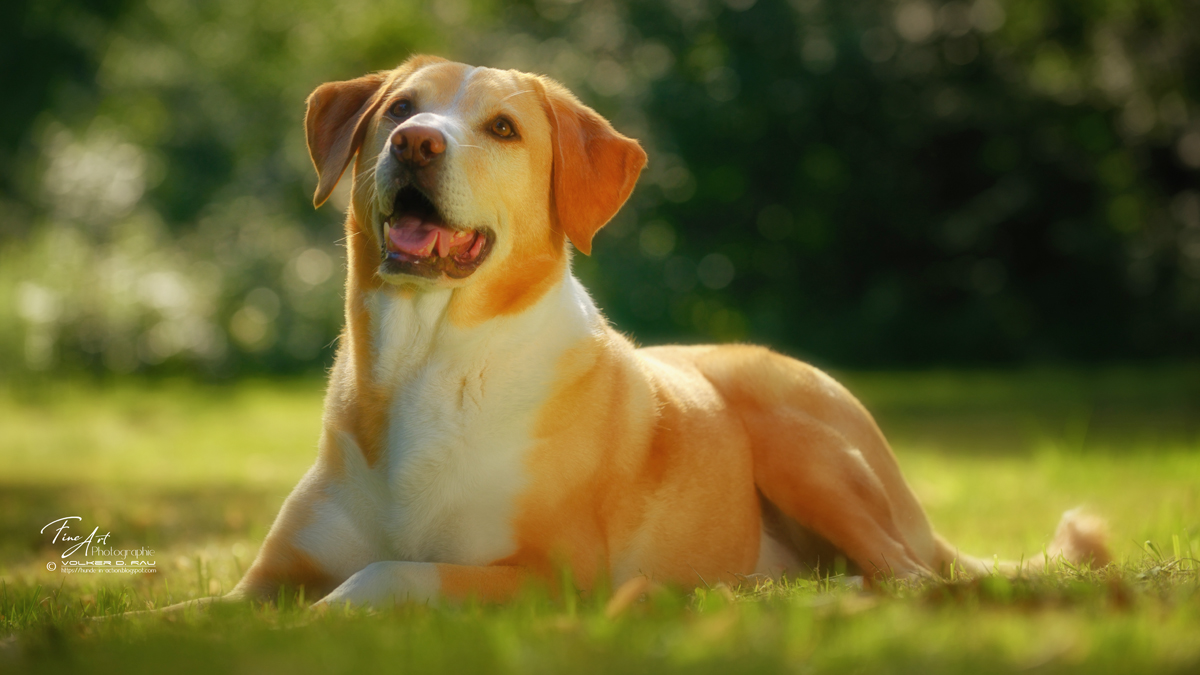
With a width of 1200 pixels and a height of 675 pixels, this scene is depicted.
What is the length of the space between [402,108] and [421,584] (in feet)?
5.55

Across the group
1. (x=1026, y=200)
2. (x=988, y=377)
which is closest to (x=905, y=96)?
Answer: (x=1026, y=200)

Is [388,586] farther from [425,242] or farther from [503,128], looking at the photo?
[503,128]

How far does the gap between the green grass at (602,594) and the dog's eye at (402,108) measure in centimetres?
178

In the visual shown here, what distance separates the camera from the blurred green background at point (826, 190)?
1636cm

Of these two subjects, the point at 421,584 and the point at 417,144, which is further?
the point at 417,144

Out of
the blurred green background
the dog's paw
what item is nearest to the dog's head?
the dog's paw

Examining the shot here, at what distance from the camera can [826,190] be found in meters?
17.9

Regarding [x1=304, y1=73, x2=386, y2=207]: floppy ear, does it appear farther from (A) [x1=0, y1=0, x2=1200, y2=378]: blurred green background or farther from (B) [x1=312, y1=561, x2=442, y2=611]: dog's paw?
(A) [x1=0, y1=0, x2=1200, y2=378]: blurred green background

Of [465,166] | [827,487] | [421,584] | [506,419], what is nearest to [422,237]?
[465,166]

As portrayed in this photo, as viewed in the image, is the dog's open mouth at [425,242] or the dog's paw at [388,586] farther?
the dog's open mouth at [425,242]

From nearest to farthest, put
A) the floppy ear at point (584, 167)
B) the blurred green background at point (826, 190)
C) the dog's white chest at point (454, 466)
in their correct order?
the dog's white chest at point (454, 466) → the floppy ear at point (584, 167) → the blurred green background at point (826, 190)

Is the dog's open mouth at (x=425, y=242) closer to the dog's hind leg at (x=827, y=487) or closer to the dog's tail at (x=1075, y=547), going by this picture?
the dog's hind leg at (x=827, y=487)

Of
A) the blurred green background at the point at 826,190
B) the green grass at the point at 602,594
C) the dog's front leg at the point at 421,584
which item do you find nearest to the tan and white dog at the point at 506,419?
the dog's front leg at the point at 421,584

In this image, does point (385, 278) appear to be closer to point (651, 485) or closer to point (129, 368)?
point (651, 485)
